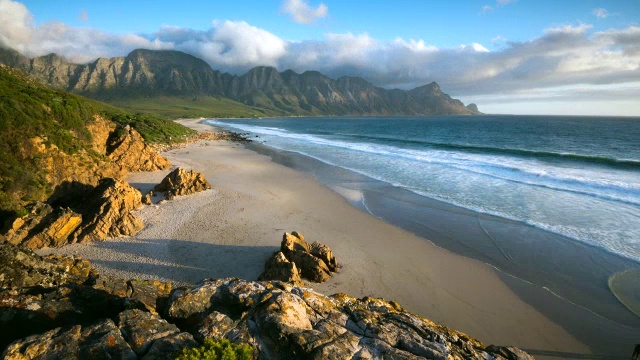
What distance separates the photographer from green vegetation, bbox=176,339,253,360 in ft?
16.2

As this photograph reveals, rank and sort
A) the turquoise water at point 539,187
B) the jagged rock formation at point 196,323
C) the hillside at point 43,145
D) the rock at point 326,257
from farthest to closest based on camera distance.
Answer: the turquoise water at point 539,187 → the hillside at point 43,145 → the rock at point 326,257 → the jagged rock formation at point 196,323

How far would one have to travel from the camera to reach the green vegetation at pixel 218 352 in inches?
194

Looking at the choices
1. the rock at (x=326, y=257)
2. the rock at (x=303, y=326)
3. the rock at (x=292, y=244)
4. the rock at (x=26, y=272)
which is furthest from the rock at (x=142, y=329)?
the rock at (x=326, y=257)

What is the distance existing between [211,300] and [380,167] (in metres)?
36.1

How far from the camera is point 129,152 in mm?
29672

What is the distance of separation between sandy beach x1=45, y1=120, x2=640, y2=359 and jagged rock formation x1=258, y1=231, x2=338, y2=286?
609 mm

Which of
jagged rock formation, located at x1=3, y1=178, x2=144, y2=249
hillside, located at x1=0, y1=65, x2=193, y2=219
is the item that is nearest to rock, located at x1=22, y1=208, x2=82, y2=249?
jagged rock formation, located at x1=3, y1=178, x2=144, y2=249

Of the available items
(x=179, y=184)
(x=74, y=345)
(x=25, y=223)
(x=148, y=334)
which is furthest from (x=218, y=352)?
(x=179, y=184)

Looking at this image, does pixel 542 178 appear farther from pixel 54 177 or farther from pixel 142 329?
pixel 54 177

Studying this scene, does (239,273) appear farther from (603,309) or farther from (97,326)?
(603,309)

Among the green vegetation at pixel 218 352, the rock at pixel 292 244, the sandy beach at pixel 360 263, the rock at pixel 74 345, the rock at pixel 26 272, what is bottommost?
the sandy beach at pixel 360 263

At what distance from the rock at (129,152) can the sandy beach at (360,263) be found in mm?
10095

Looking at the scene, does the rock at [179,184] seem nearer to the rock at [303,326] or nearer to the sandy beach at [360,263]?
the sandy beach at [360,263]

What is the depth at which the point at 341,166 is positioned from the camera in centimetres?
4172
